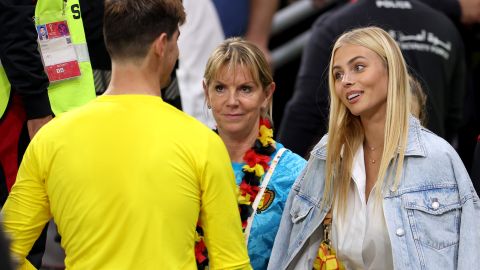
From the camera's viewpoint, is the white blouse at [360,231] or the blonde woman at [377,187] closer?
the blonde woman at [377,187]

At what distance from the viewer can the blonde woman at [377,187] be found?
3.82m

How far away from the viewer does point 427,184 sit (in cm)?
386

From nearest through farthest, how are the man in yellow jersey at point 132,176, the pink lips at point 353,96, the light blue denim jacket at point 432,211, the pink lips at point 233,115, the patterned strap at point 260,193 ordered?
1. the man in yellow jersey at point 132,176
2. the light blue denim jacket at point 432,211
3. the pink lips at point 353,96
4. the patterned strap at point 260,193
5. the pink lips at point 233,115

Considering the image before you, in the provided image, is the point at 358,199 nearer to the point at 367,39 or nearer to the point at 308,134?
the point at 367,39

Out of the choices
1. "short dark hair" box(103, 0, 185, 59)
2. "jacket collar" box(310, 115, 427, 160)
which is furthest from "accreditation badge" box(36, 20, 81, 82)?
"jacket collar" box(310, 115, 427, 160)

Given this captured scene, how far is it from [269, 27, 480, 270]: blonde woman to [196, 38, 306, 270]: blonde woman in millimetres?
159

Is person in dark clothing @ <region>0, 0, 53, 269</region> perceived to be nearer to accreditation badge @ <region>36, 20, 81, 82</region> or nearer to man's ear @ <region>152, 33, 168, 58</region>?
accreditation badge @ <region>36, 20, 81, 82</region>

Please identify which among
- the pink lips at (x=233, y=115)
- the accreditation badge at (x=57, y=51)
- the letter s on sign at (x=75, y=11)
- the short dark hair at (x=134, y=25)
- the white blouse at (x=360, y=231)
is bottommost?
the white blouse at (x=360, y=231)

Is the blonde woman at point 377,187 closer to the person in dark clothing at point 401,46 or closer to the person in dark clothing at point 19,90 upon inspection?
the person in dark clothing at point 19,90

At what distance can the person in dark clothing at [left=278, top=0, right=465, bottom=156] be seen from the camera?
238 inches

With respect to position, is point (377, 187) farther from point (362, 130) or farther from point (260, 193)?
point (260, 193)

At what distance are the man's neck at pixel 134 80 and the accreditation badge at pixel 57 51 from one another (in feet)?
4.45

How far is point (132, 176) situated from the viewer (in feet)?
10.7

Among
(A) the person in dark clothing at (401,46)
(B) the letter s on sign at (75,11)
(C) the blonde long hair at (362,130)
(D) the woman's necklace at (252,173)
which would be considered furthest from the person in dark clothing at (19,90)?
(A) the person in dark clothing at (401,46)
